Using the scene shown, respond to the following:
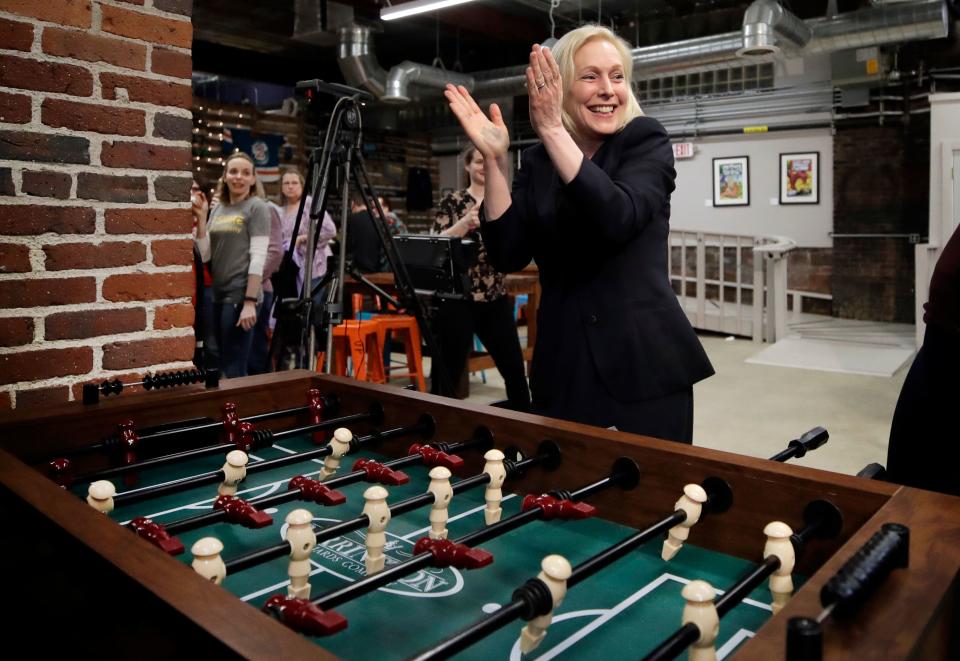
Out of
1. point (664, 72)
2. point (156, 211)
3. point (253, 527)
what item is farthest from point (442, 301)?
point (664, 72)

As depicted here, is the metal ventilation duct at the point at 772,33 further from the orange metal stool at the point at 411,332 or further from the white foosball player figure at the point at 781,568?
the white foosball player figure at the point at 781,568

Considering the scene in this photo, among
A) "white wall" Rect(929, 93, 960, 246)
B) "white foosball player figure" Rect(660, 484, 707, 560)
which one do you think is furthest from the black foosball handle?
"white wall" Rect(929, 93, 960, 246)

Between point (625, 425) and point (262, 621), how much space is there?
1140mm

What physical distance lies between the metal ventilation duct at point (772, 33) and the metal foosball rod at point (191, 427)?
5781 millimetres

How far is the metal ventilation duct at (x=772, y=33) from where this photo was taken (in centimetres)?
665

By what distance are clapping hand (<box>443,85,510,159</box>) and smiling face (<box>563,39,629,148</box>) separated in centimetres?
18

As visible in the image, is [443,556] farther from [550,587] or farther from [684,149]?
[684,149]

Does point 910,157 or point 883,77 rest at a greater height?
point 883,77

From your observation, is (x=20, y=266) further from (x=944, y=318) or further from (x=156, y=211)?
(x=944, y=318)

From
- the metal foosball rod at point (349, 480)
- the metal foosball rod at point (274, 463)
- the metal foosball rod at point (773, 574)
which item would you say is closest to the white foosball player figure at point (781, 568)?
the metal foosball rod at point (773, 574)

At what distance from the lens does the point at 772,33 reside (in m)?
6.21

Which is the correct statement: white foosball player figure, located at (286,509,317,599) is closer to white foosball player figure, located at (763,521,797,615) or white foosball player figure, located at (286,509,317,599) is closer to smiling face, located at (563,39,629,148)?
white foosball player figure, located at (763,521,797,615)

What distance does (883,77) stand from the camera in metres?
8.77

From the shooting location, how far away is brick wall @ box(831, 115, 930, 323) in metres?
9.09
